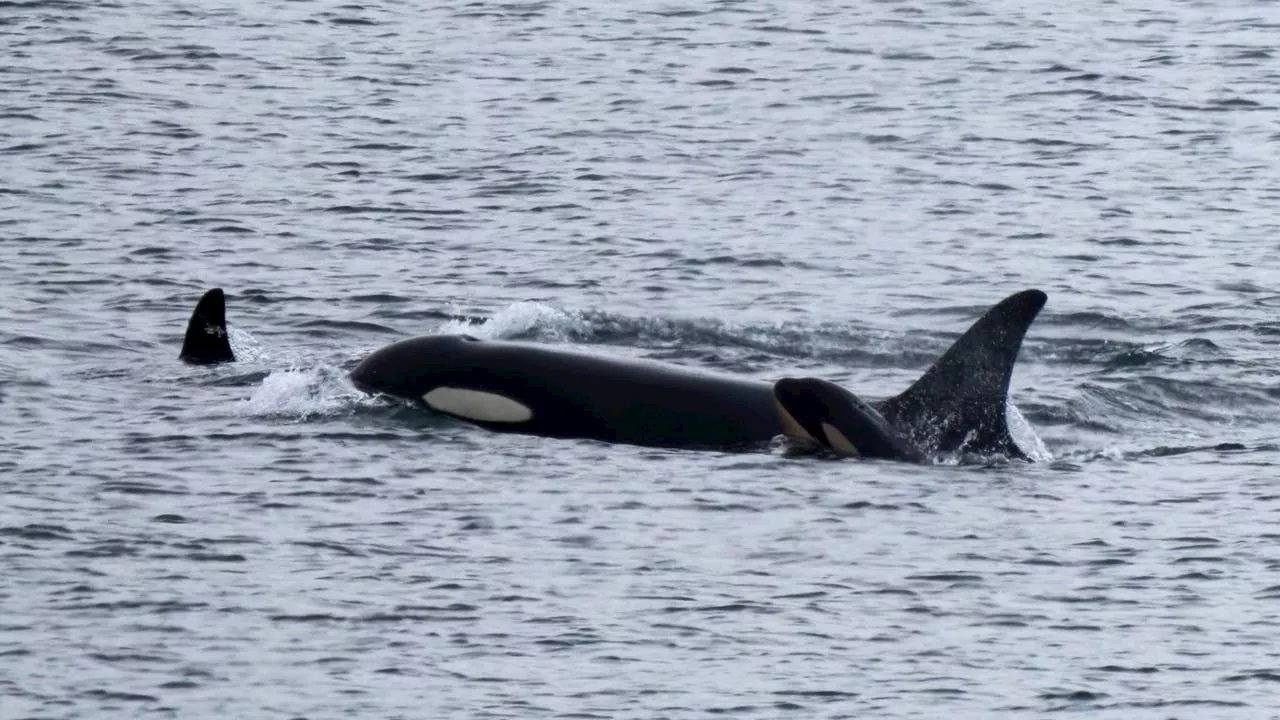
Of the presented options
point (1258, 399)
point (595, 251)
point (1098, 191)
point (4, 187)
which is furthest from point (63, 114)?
point (1258, 399)

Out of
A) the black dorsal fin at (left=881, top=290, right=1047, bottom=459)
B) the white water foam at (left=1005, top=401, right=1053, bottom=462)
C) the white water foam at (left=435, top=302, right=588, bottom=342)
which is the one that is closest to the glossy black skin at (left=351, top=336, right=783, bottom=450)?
the black dorsal fin at (left=881, top=290, right=1047, bottom=459)

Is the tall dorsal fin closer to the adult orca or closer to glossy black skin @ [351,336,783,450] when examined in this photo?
glossy black skin @ [351,336,783,450]

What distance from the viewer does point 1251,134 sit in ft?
127

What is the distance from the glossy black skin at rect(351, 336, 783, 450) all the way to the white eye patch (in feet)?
0.14

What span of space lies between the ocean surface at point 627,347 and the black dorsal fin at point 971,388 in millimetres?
354

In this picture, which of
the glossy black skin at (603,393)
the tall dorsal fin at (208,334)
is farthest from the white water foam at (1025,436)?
the tall dorsal fin at (208,334)

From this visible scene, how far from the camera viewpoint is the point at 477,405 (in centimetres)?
2044

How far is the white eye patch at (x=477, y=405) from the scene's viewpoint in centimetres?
2028

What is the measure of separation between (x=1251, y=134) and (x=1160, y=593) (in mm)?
23143

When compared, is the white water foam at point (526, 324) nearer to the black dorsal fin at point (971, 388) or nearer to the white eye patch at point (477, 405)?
the white eye patch at point (477, 405)

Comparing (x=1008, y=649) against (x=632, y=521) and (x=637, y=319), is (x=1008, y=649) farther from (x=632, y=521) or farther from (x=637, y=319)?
(x=637, y=319)

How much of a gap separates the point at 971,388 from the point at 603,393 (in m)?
2.76

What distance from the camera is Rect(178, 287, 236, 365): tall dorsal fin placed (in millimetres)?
23078

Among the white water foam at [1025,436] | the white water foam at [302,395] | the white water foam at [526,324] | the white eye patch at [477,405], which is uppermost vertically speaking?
the white eye patch at [477,405]
